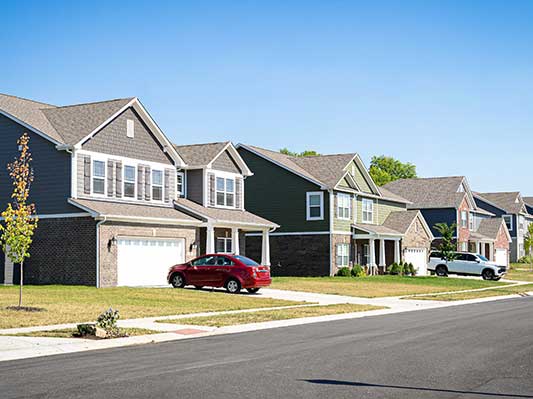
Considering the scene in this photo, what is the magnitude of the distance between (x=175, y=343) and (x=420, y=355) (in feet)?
17.1

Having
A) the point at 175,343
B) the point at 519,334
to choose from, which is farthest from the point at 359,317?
the point at 175,343

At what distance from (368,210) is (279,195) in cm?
811

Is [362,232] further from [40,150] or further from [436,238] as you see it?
Answer: [40,150]

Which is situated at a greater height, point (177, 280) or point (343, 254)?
point (343, 254)

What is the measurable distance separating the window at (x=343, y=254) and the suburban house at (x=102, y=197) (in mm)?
12044

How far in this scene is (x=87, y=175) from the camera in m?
33.0

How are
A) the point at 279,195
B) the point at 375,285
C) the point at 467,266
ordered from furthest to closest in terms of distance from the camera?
the point at 467,266
the point at 279,195
the point at 375,285

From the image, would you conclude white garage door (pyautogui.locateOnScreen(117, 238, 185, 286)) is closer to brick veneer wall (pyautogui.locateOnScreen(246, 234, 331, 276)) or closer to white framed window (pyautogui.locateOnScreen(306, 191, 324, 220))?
brick veneer wall (pyautogui.locateOnScreen(246, 234, 331, 276))

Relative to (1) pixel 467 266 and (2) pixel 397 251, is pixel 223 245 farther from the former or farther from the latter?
(1) pixel 467 266

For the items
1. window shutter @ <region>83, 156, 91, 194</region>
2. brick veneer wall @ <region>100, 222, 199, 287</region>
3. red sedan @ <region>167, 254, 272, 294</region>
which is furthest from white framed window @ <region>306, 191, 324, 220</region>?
window shutter @ <region>83, 156, 91, 194</region>

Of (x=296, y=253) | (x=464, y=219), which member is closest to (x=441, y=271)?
(x=296, y=253)

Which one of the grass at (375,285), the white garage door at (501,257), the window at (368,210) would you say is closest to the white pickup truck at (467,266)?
the grass at (375,285)

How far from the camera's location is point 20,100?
122ft

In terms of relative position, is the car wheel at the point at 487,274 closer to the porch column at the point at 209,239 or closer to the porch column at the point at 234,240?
the porch column at the point at 234,240
